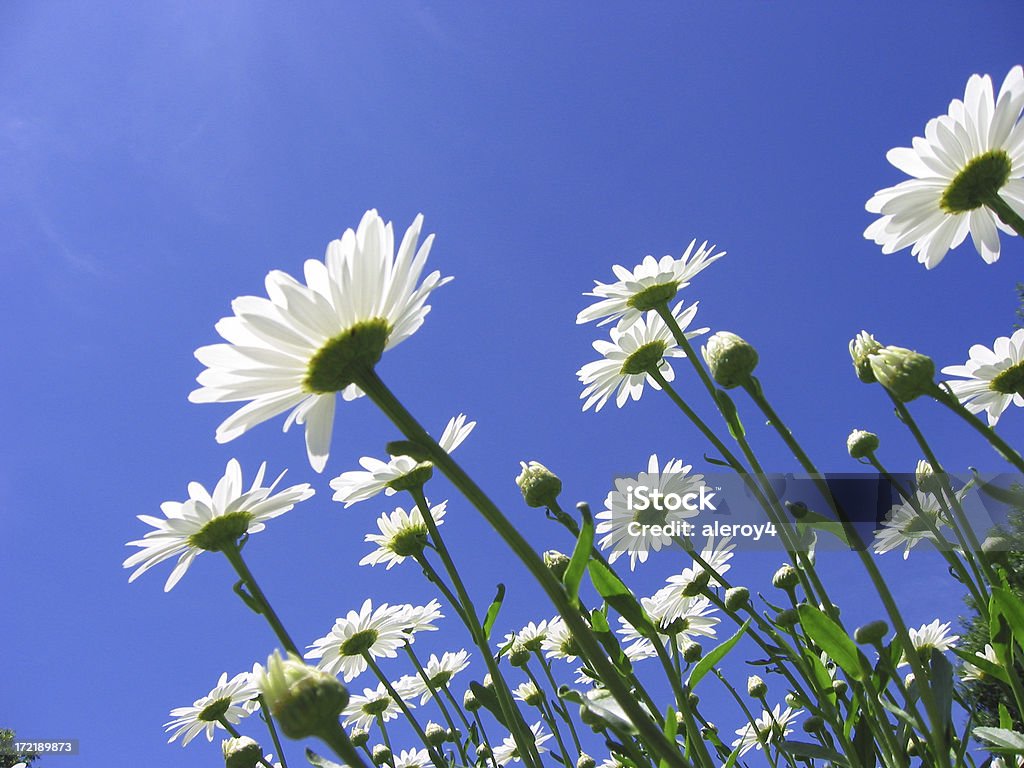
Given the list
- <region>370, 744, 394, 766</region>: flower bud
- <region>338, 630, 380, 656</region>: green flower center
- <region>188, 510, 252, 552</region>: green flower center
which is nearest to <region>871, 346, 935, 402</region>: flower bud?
<region>188, 510, 252, 552</region>: green flower center

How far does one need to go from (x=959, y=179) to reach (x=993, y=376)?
80 centimetres

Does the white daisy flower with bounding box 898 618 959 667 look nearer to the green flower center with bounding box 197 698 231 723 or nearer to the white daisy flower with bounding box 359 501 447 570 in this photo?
the white daisy flower with bounding box 359 501 447 570

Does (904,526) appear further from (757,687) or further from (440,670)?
(440,670)

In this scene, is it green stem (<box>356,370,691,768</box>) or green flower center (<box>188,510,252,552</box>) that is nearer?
green stem (<box>356,370,691,768</box>)

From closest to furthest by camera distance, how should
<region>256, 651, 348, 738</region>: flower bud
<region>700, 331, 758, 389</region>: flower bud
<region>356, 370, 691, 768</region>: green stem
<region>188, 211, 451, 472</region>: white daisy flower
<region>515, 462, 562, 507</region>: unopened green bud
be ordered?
<region>356, 370, 691, 768</region>: green stem → <region>256, 651, 348, 738</region>: flower bud → <region>188, 211, 451, 472</region>: white daisy flower → <region>700, 331, 758, 389</region>: flower bud → <region>515, 462, 562, 507</region>: unopened green bud

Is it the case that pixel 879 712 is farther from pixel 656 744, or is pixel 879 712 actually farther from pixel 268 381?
pixel 268 381

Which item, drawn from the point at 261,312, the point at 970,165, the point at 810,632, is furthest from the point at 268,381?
the point at 970,165

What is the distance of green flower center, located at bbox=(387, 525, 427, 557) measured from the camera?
127 inches

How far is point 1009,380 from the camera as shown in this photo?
2645 mm

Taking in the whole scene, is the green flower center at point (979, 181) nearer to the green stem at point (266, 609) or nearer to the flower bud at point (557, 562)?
the flower bud at point (557, 562)

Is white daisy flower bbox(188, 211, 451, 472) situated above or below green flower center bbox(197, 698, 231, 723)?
below

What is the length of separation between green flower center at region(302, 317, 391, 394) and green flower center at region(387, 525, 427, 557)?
1.71m

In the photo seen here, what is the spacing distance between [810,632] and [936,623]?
9.85ft

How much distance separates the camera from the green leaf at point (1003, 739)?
1.60 m
